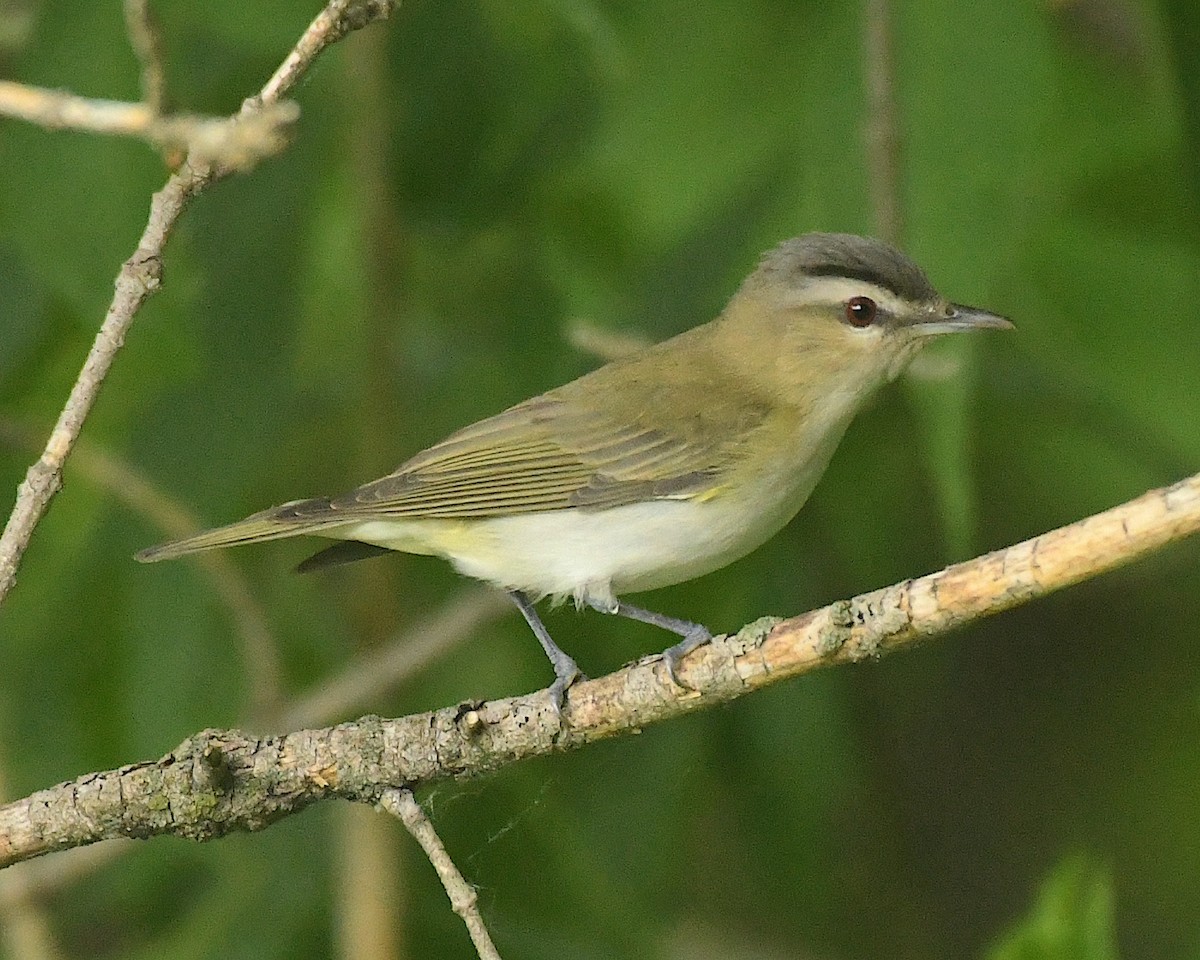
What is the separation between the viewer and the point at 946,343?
3936 millimetres

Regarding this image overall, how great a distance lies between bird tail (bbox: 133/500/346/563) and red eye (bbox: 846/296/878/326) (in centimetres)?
135

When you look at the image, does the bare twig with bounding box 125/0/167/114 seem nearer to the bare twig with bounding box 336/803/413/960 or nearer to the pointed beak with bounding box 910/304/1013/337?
the pointed beak with bounding box 910/304/1013/337

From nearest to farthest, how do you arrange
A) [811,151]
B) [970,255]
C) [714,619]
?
[970,255] → [811,151] → [714,619]

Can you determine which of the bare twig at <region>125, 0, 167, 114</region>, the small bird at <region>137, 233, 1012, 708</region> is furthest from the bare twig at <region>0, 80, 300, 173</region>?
the small bird at <region>137, 233, 1012, 708</region>

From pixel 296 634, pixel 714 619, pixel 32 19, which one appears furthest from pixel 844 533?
pixel 32 19

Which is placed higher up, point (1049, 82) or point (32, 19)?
point (32, 19)

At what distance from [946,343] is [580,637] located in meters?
1.31

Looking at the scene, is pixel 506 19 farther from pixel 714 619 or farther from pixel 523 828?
pixel 523 828

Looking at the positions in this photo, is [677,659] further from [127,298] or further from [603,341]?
[603,341]

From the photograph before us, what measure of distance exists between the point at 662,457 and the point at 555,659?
753 mm

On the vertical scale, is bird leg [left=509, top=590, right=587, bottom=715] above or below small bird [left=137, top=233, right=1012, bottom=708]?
below

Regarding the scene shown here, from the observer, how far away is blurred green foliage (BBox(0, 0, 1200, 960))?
3.53 metres

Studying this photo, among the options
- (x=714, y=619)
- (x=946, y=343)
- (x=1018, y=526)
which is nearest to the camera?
(x=946, y=343)

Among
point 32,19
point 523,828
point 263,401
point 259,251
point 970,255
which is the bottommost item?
point 523,828
